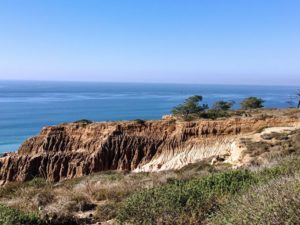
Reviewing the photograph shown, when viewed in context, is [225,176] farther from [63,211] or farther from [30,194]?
[30,194]

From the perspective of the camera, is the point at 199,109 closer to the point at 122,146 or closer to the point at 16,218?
the point at 122,146

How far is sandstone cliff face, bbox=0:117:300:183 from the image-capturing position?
1334 inches

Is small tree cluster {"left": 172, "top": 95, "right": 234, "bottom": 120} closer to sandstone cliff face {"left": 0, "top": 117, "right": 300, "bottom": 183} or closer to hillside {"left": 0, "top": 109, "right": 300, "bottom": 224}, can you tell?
hillside {"left": 0, "top": 109, "right": 300, "bottom": 224}

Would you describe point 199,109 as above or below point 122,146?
above

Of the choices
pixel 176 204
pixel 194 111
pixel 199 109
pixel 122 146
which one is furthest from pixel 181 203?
pixel 199 109

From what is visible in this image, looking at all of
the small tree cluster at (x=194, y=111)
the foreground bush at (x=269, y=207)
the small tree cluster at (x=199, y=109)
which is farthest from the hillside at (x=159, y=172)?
the small tree cluster at (x=194, y=111)

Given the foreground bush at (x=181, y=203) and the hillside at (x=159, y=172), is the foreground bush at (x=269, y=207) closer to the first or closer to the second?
the hillside at (x=159, y=172)

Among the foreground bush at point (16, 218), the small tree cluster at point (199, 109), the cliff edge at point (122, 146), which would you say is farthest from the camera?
the small tree cluster at point (199, 109)

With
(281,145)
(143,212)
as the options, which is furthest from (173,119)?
(143,212)

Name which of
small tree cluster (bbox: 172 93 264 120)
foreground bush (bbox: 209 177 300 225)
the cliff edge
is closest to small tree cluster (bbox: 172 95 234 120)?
small tree cluster (bbox: 172 93 264 120)

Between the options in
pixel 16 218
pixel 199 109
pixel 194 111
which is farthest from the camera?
pixel 199 109

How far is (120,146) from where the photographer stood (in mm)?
37469

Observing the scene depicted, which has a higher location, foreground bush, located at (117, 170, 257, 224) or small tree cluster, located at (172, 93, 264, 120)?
foreground bush, located at (117, 170, 257, 224)

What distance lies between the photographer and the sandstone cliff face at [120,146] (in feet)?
111
